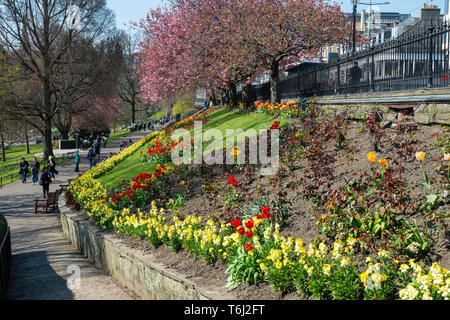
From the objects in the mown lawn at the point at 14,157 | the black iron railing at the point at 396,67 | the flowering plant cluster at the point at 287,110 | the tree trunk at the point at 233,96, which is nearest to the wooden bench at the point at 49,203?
the flowering plant cluster at the point at 287,110

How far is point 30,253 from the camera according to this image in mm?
11617

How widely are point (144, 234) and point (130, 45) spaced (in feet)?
219

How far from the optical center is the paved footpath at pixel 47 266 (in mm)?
8141

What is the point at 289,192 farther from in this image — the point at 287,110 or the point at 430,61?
the point at 287,110

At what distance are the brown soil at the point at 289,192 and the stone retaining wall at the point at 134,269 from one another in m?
0.20

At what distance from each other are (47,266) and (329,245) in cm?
740

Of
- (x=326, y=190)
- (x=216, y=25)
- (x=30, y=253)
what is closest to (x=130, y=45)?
(x=216, y=25)

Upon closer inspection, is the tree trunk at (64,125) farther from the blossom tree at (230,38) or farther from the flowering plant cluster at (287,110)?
the flowering plant cluster at (287,110)

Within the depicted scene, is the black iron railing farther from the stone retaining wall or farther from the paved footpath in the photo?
the paved footpath

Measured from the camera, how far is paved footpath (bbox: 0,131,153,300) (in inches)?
320

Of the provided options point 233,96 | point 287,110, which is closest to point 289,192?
point 287,110

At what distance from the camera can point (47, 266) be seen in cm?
1030

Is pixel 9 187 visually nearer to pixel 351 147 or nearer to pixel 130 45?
pixel 351 147

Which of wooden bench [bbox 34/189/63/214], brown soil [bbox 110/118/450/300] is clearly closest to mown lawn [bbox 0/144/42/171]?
wooden bench [bbox 34/189/63/214]
